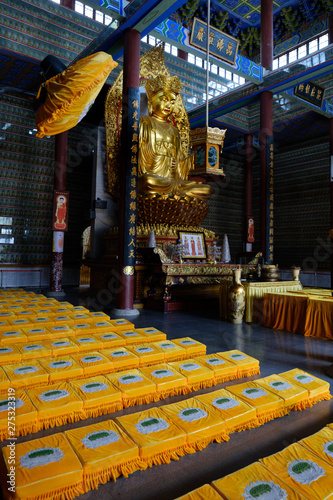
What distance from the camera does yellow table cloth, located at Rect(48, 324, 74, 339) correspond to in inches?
135

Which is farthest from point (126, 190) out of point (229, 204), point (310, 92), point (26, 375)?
point (229, 204)

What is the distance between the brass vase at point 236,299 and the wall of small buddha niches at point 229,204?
797cm

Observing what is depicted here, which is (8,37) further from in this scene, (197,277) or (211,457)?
(211,457)

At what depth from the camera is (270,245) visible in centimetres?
797

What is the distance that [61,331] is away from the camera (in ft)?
11.6

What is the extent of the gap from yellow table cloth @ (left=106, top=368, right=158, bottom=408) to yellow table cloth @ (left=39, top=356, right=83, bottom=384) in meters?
0.27

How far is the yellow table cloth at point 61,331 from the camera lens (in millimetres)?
3431

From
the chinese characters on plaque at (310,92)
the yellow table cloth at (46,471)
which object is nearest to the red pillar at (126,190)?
the yellow table cloth at (46,471)

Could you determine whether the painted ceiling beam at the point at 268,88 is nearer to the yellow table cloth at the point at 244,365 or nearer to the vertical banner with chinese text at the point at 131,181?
the vertical banner with chinese text at the point at 131,181

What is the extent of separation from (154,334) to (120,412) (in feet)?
4.89

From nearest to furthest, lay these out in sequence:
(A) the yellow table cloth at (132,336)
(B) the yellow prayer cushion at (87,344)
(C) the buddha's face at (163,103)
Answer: (B) the yellow prayer cushion at (87,344)
(A) the yellow table cloth at (132,336)
(C) the buddha's face at (163,103)

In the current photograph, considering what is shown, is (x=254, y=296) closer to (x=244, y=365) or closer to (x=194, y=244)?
(x=244, y=365)

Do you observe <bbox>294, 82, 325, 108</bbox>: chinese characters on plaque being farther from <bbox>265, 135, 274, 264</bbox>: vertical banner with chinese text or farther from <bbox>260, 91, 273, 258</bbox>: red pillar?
<bbox>265, 135, 274, 264</bbox>: vertical banner with chinese text

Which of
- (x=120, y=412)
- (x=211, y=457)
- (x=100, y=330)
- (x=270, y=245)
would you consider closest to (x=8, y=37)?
(x=100, y=330)
